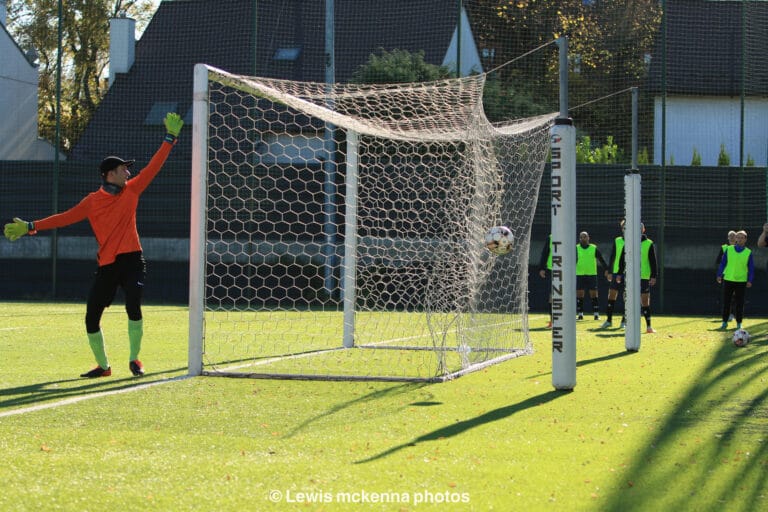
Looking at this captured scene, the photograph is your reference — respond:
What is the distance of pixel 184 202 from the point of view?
896 inches

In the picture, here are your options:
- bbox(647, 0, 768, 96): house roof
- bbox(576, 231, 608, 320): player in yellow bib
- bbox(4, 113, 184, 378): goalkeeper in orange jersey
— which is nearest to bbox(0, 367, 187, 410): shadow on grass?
bbox(4, 113, 184, 378): goalkeeper in orange jersey

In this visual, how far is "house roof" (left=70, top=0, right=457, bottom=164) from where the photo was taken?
2405 cm

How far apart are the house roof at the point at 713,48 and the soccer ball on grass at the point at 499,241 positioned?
13.5m

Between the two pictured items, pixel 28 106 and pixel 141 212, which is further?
pixel 28 106

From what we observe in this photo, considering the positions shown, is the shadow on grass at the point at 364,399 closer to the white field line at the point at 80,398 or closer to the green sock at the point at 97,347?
the white field line at the point at 80,398

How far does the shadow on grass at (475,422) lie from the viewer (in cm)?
536

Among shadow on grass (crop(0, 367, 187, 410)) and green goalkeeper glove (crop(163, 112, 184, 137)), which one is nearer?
shadow on grass (crop(0, 367, 187, 410))

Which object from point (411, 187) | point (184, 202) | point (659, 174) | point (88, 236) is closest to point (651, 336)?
point (411, 187)

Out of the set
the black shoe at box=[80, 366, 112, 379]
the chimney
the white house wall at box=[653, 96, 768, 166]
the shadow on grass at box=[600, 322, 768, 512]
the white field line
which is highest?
the chimney

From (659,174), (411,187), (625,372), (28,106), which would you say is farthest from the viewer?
(28,106)

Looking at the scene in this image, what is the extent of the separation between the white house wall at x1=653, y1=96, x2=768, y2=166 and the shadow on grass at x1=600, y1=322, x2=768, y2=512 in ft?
51.5

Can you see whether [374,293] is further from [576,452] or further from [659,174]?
[576,452]

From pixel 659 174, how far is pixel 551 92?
3.36 m

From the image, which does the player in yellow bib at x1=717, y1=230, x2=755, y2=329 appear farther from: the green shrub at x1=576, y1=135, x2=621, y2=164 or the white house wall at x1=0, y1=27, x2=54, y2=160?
the white house wall at x1=0, y1=27, x2=54, y2=160
